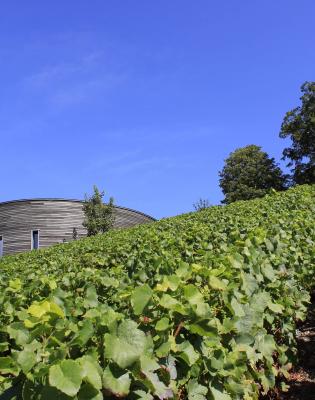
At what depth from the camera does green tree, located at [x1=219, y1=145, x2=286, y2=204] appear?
2044 inches

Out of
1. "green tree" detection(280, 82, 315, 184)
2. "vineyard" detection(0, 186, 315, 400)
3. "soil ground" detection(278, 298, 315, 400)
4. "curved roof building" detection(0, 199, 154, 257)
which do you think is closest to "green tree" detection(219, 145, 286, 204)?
"green tree" detection(280, 82, 315, 184)

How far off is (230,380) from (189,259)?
208 centimetres

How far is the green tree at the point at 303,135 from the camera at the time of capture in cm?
4584

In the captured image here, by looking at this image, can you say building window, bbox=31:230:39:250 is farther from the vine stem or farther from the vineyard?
the vine stem

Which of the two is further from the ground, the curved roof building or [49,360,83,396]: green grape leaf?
the curved roof building

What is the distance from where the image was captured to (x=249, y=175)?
53.3 metres

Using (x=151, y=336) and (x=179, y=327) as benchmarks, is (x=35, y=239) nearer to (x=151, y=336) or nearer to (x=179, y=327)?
(x=179, y=327)

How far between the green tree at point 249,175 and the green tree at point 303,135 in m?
4.38

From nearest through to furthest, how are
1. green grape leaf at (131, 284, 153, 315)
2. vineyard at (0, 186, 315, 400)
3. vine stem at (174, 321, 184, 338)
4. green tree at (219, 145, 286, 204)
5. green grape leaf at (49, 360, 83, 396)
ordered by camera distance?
green grape leaf at (49, 360, 83, 396), vineyard at (0, 186, 315, 400), green grape leaf at (131, 284, 153, 315), vine stem at (174, 321, 184, 338), green tree at (219, 145, 286, 204)

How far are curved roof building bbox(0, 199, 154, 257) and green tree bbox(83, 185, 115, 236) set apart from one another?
14.3 feet

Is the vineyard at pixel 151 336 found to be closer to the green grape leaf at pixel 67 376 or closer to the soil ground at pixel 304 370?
the green grape leaf at pixel 67 376

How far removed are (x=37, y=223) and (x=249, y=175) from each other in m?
25.6

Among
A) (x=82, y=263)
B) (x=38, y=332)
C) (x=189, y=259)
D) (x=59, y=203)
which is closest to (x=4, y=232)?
(x=59, y=203)

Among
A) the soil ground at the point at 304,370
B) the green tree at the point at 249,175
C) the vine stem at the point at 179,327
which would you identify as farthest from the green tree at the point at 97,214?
the vine stem at the point at 179,327
